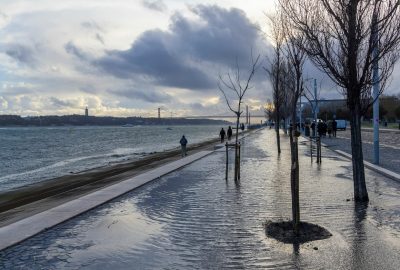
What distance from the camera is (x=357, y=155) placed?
34.4ft

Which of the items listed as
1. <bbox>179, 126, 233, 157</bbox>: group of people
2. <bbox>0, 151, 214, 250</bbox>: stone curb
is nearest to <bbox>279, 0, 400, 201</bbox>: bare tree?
<bbox>0, 151, 214, 250</bbox>: stone curb

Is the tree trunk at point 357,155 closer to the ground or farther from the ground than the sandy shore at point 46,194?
farther from the ground

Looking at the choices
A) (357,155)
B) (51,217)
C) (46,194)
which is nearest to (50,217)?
(51,217)

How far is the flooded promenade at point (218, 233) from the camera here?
6.43 metres

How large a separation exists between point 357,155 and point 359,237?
3.28 meters

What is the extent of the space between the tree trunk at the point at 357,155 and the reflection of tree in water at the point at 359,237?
40cm

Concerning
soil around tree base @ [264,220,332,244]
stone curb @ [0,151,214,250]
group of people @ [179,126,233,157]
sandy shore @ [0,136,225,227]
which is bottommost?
sandy shore @ [0,136,225,227]

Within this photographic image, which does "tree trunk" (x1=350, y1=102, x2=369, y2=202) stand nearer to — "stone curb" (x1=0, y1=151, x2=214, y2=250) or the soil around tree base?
the soil around tree base

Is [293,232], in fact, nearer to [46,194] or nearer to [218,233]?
[218,233]

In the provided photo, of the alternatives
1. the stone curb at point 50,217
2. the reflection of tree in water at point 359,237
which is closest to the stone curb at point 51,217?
the stone curb at point 50,217

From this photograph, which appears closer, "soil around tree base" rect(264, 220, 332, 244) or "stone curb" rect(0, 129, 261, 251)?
"soil around tree base" rect(264, 220, 332, 244)

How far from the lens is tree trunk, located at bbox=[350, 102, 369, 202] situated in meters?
10.3

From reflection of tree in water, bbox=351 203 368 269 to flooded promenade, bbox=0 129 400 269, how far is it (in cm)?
1

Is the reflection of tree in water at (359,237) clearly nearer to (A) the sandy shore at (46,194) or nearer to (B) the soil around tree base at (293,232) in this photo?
(B) the soil around tree base at (293,232)
